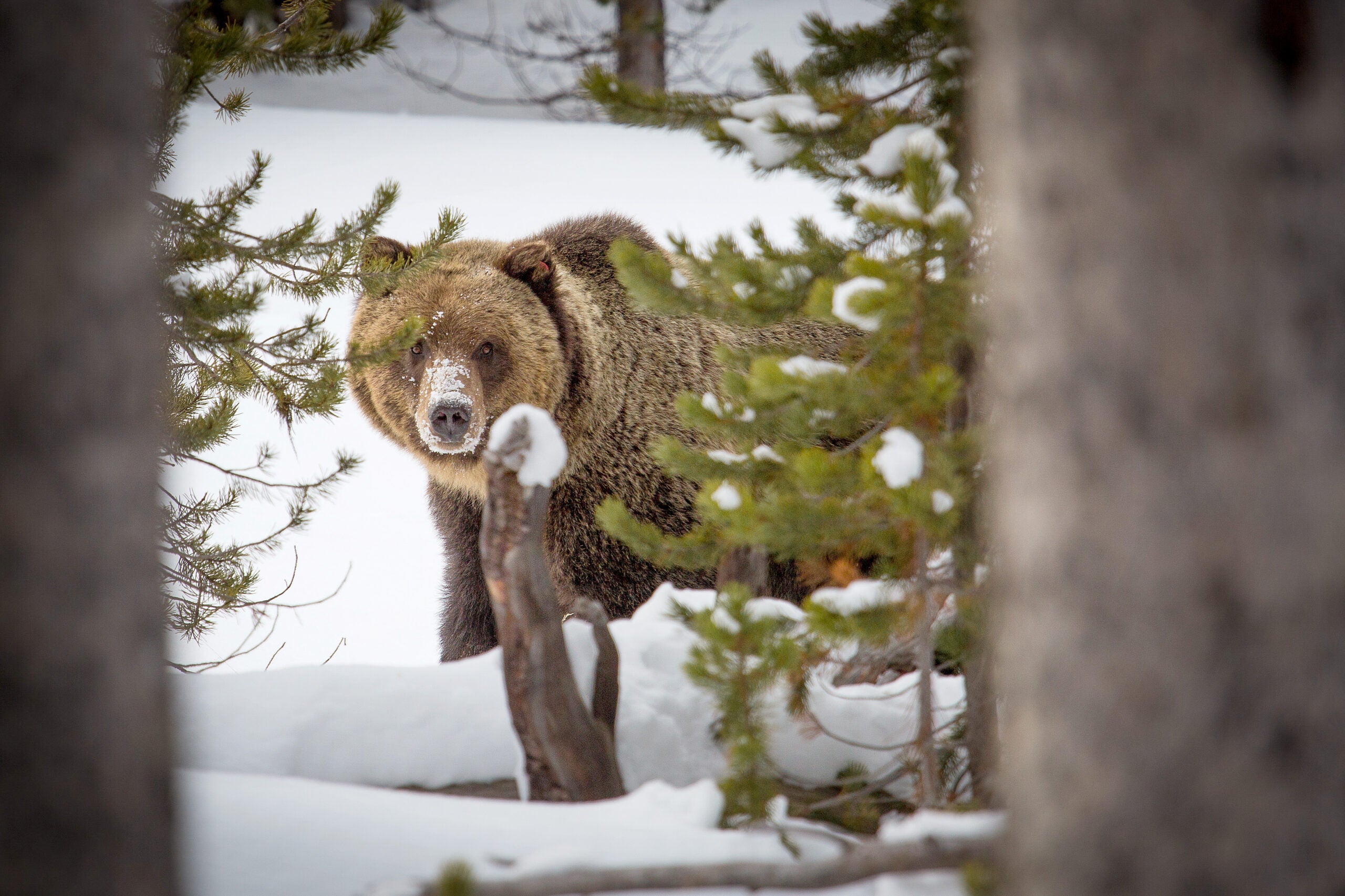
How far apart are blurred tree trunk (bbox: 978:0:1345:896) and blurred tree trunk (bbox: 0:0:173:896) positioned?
1.11 m

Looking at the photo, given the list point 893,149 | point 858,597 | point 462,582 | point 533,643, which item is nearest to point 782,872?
point 858,597

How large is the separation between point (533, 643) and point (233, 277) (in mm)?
1879

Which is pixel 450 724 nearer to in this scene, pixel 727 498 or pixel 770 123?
pixel 727 498

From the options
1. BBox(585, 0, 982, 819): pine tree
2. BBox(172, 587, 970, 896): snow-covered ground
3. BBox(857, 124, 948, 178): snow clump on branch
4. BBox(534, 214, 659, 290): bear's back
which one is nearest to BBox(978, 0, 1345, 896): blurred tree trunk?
BBox(172, 587, 970, 896): snow-covered ground

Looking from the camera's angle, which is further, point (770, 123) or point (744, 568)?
point (744, 568)

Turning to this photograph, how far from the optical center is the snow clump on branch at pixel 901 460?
2.05m

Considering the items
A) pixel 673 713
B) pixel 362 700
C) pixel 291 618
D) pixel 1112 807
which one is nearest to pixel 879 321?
pixel 1112 807

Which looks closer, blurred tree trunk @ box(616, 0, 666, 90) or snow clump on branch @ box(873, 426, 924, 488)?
snow clump on branch @ box(873, 426, 924, 488)

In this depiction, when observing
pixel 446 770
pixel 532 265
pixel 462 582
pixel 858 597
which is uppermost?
pixel 532 265

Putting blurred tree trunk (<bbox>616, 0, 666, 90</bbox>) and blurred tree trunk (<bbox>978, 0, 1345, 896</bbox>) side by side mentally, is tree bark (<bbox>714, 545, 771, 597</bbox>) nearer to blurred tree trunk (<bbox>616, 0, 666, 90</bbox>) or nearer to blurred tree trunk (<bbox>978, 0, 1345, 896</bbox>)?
blurred tree trunk (<bbox>978, 0, 1345, 896</bbox>)

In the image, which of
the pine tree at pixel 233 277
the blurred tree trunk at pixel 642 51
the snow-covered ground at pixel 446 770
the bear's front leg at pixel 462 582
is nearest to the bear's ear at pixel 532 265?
the pine tree at pixel 233 277

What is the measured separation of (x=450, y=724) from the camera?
8.87ft

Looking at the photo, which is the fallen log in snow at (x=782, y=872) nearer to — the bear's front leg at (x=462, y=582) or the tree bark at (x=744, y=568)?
the tree bark at (x=744, y=568)

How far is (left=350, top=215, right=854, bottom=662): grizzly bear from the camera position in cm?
443
